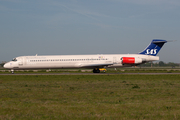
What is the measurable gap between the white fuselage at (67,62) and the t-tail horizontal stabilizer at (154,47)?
10.4 ft

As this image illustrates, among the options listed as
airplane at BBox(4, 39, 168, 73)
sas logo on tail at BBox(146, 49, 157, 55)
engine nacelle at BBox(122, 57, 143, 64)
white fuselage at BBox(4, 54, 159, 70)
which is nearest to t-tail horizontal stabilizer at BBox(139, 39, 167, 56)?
sas logo on tail at BBox(146, 49, 157, 55)

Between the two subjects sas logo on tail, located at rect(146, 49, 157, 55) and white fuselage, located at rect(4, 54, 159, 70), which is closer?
white fuselage, located at rect(4, 54, 159, 70)

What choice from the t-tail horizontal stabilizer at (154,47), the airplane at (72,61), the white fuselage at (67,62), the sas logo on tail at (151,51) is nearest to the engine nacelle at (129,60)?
the airplane at (72,61)

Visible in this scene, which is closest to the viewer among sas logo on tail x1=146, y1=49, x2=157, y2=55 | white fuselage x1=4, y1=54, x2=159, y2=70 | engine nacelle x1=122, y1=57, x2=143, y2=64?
white fuselage x1=4, y1=54, x2=159, y2=70

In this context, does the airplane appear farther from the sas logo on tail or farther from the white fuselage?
the sas logo on tail

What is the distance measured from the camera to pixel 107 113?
8.80 meters

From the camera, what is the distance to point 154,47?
159 feet

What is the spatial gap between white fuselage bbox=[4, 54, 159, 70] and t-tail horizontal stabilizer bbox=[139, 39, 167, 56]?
3.17m

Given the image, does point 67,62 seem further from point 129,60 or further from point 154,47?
point 154,47

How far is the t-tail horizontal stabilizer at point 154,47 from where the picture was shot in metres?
48.4

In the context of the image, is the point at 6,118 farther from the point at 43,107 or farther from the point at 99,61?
the point at 99,61

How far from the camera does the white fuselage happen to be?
148ft

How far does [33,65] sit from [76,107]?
37.0 m

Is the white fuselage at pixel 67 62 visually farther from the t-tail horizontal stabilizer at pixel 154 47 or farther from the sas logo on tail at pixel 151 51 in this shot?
the t-tail horizontal stabilizer at pixel 154 47
